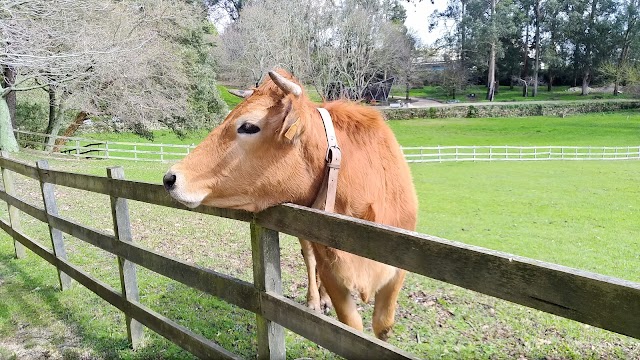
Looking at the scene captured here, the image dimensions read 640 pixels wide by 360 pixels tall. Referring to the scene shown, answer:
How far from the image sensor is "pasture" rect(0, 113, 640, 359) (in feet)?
13.4

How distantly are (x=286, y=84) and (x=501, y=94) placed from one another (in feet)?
226

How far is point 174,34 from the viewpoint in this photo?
24.0 meters

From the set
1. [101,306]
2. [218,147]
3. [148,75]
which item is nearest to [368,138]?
[218,147]

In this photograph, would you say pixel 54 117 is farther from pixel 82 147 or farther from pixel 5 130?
pixel 5 130

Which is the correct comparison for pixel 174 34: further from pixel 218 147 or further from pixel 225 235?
pixel 218 147

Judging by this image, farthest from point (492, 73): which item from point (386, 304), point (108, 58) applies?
Answer: point (386, 304)

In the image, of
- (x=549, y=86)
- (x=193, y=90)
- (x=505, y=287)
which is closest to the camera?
(x=505, y=287)

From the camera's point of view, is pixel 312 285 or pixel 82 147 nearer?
pixel 312 285

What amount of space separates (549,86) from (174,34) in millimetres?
59642

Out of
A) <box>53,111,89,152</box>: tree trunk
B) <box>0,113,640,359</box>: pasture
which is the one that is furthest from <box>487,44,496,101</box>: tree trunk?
<box>53,111,89,152</box>: tree trunk

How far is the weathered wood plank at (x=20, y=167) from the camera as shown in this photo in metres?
5.10

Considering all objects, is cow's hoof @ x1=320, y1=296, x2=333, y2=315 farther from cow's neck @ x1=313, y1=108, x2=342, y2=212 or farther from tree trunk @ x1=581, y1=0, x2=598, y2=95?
tree trunk @ x1=581, y1=0, x2=598, y2=95

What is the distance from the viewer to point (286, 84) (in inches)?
88.1

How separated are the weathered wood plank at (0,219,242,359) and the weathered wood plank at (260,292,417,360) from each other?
56cm
